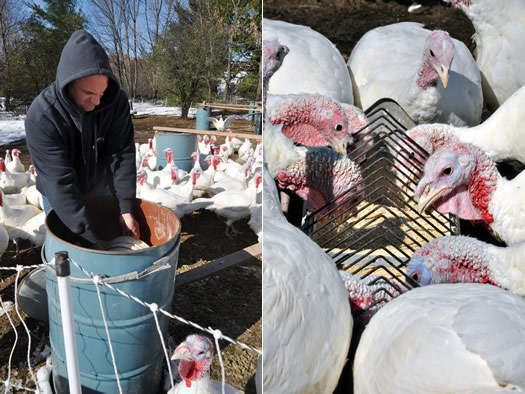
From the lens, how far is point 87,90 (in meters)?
1.34

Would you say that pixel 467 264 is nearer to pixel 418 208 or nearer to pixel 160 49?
pixel 418 208

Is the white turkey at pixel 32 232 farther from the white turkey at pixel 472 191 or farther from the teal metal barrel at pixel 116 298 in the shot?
the white turkey at pixel 472 191

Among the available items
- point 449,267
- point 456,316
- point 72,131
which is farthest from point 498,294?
point 72,131

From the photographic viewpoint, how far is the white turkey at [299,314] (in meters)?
0.73

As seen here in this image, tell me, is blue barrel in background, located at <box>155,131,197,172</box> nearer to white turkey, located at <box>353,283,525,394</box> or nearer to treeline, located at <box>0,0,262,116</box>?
treeline, located at <box>0,0,262,116</box>

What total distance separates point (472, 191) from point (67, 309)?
5.07ft

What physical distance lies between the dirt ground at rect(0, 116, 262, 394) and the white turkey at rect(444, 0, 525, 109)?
6.10 ft

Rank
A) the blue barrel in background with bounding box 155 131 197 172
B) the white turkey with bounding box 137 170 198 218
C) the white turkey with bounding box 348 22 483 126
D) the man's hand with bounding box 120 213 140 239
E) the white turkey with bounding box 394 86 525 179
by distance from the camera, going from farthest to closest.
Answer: the blue barrel in background with bounding box 155 131 197 172 < the white turkey with bounding box 137 170 198 218 < the white turkey with bounding box 348 22 483 126 < the white turkey with bounding box 394 86 525 179 < the man's hand with bounding box 120 213 140 239

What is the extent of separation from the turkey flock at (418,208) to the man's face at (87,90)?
1.64 feet

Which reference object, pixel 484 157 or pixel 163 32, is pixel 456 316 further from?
pixel 163 32

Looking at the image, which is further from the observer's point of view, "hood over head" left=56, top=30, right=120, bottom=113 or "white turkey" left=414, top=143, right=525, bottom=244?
"white turkey" left=414, top=143, right=525, bottom=244

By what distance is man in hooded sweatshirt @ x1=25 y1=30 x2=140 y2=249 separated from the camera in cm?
127

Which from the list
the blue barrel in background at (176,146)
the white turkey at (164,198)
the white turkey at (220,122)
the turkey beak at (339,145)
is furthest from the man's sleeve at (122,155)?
the white turkey at (220,122)

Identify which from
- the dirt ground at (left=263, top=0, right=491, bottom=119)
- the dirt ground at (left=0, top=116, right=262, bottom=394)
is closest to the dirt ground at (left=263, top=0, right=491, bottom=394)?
the dirt ground at (left=263, top=0, right=491, bottom=119)
